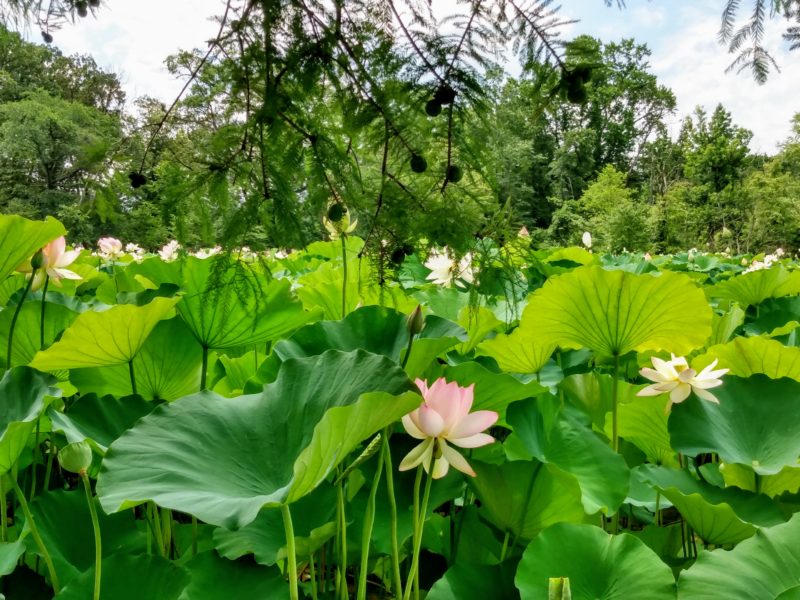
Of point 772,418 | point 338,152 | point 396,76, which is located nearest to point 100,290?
point 338,152

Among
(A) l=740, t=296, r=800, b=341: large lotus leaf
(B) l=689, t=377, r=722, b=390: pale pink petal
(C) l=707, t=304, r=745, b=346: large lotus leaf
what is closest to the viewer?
(B) l=689, t=377, r=722, b=390: pale pink petal

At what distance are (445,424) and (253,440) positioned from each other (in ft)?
0.65

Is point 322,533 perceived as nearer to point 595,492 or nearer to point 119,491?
point 119,491

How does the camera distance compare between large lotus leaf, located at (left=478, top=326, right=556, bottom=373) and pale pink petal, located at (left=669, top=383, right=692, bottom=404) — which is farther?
large lotus leaf, located at (left=478, top=326, right=556, bottom=373)

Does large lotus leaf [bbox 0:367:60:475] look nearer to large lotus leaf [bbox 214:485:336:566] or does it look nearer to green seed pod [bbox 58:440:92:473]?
green seed pod [bbox 58:440:92:473]

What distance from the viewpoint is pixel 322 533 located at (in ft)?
2.11

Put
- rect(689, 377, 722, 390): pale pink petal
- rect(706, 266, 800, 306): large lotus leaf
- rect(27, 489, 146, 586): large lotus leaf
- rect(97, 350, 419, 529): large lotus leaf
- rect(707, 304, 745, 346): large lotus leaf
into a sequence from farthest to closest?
rect(706, 266, 800, 306): large lotus leaf → rect(707, 304, 745, 346): large lotus leaf → rect(689, 377, 722, 390): pale pink petal → rect(27, 489, 146, 586): large lotus leaf → rect(97, 350, 419, 529): large lotus leaf

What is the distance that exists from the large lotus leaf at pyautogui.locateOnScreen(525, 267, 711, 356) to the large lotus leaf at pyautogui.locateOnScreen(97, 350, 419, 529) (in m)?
0.41

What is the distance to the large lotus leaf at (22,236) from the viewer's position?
92 cm

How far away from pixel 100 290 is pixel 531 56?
3.43 ft

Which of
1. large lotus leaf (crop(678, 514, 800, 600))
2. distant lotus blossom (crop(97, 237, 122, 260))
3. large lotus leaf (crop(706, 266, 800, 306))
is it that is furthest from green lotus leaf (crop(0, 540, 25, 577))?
distant lotus blossom (crop(97, 237, 122, 260))

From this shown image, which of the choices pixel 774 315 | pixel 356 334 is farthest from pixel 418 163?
pixel 774 315

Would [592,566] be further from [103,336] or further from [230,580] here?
[103,336]

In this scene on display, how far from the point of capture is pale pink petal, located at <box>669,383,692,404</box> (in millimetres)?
854
